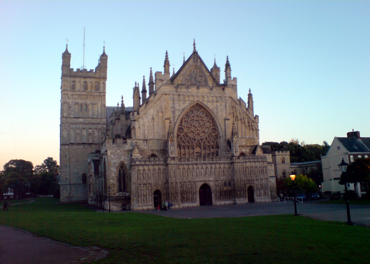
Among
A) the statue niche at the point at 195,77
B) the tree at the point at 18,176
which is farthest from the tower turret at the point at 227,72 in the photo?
the tree at the point at 18,176

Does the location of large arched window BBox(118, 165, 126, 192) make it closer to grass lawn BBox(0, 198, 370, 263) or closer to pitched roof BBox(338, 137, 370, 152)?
grass lawn BBox(0, 198, 370, 263)

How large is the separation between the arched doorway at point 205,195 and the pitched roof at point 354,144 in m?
26.3

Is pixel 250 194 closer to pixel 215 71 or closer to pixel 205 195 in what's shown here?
pixel 205 195

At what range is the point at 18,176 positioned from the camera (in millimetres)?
80625

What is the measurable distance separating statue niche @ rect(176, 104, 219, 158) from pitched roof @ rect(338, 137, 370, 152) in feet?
77.0

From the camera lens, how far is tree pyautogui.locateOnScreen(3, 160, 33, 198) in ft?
261

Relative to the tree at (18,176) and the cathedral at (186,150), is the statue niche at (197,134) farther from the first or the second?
the tree at (18,176)

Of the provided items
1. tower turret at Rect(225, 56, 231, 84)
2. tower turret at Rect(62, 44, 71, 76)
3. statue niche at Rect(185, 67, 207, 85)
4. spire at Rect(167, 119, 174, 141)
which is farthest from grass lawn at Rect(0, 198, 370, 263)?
tower turret at Rect(62, 44, 71, 76)

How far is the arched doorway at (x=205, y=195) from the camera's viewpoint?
44594mm

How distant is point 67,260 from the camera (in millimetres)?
10430

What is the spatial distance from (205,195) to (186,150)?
269 inches

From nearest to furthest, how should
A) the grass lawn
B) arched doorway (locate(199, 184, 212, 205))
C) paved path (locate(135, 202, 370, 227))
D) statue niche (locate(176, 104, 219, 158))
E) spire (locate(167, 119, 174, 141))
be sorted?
the grass lawn → paved path (locate(135, 202, 370, 227)) → spire (locate(167, 119, 174, 141)) → arched doorway (locate(199, 184, 212, 205)) → statue niche (locate(176, 104, 219, 158))

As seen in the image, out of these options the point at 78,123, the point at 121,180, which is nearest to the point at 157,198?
the point at 121,180

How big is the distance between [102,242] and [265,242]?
252 inches
